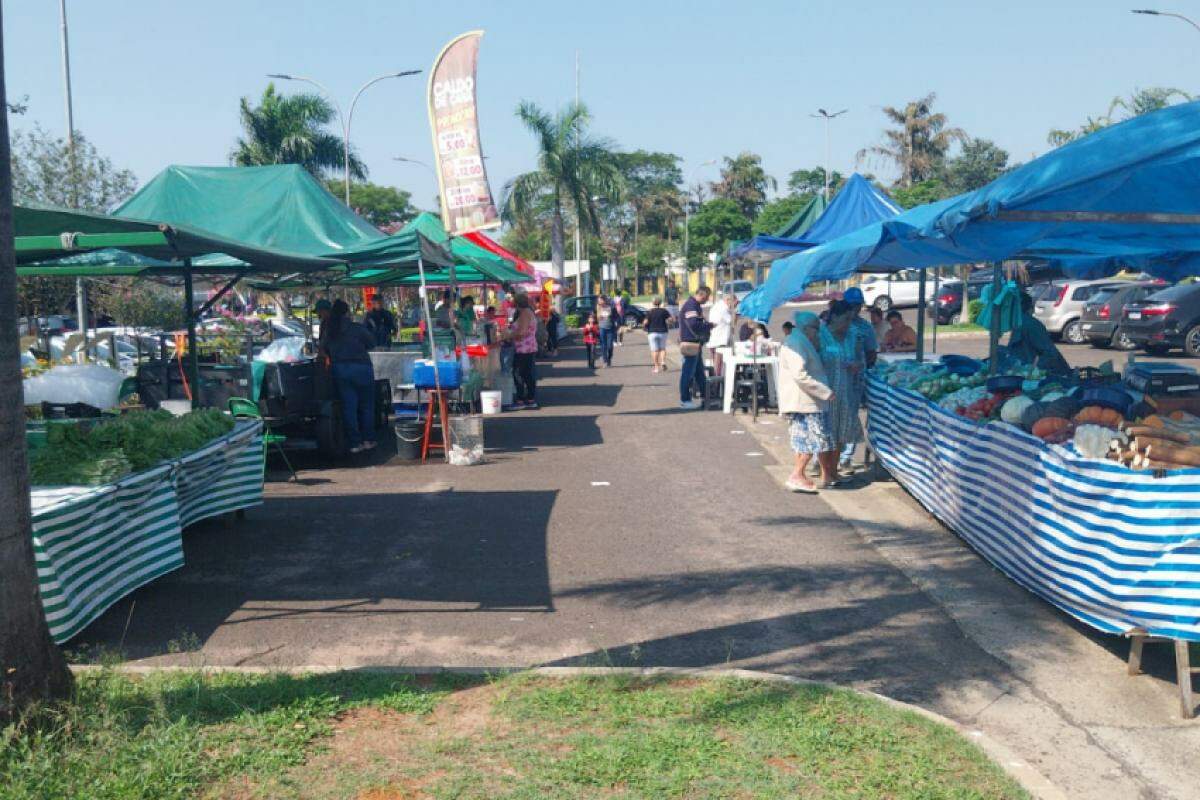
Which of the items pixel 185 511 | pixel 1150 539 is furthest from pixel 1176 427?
pixel 185 511

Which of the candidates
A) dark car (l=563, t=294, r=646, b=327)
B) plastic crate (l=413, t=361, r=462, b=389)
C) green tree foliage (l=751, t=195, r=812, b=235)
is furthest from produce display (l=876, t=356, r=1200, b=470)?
green tree foliage (l=751, t=195, r=812, b=235)

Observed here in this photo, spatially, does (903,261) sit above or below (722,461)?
above

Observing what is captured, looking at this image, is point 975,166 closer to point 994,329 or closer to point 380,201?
point 380,201

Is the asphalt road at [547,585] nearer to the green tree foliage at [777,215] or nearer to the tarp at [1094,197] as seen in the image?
the tarp at [1094,197]

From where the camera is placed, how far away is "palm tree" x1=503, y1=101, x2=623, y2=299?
3950 centimetres

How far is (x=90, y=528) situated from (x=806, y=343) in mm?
6290

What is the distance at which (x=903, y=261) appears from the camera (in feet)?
40.3

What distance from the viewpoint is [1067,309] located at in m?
28.4

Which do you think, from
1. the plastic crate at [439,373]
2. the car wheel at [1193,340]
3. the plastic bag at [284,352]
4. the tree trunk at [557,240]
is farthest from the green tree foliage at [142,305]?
the car wheel at [1193,340]

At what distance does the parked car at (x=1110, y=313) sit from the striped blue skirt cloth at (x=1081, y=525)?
800 inches

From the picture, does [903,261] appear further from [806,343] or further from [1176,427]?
[1176,427]

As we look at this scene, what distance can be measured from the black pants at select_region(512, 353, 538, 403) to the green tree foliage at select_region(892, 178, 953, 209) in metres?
49.9

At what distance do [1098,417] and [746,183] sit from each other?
273 ft

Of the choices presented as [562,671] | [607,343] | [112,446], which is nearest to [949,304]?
[607,343]
